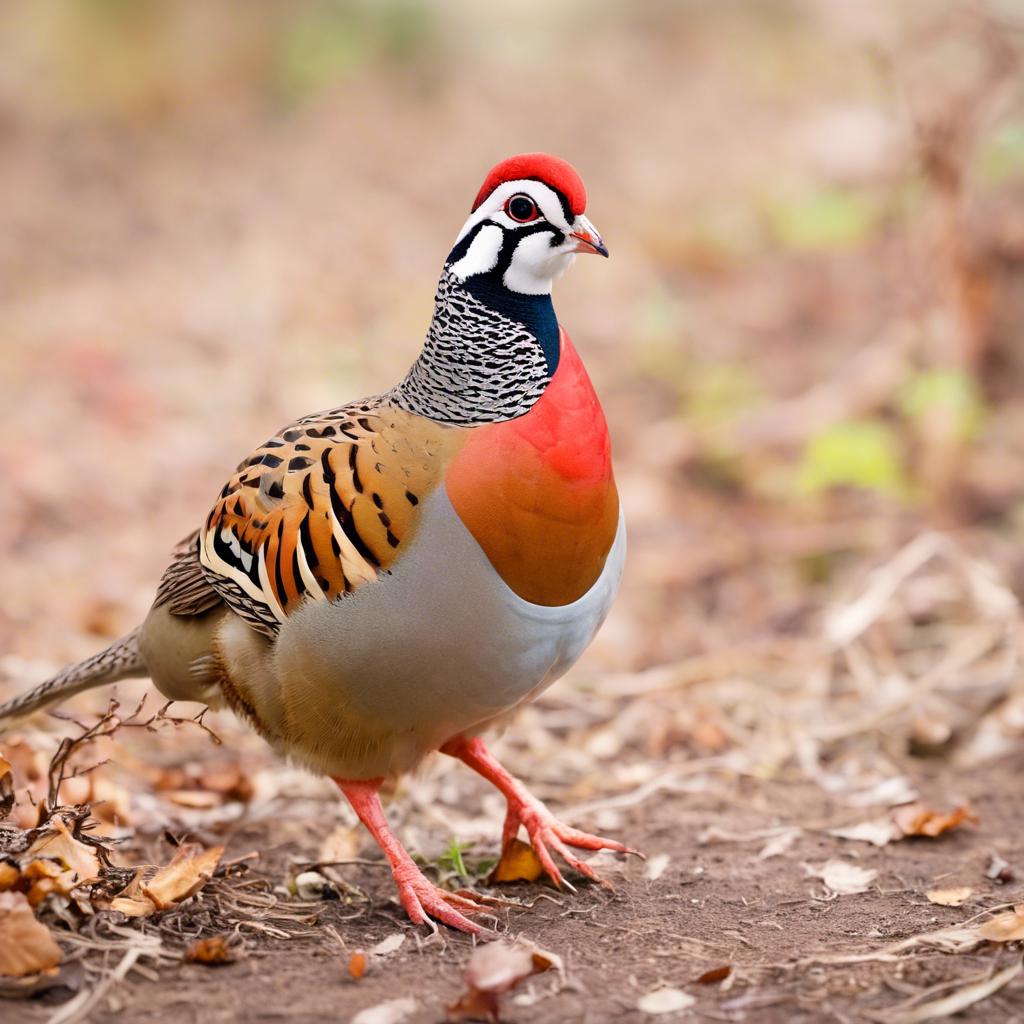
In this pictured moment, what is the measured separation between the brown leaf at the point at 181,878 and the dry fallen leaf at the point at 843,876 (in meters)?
1.60

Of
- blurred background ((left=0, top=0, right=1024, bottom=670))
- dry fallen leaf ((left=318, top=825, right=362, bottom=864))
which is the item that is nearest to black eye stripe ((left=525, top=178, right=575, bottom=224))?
dry fallen leaf ((left=318, top=825, right=362, bottom=864))

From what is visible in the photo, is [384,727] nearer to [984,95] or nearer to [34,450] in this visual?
[34,450]

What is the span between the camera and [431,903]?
3.22 meters

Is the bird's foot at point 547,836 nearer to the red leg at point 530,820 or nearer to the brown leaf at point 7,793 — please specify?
the red leg at point 530,820

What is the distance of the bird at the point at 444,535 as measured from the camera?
3.01 metres

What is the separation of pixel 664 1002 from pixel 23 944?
127 cm

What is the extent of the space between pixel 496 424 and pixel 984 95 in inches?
192

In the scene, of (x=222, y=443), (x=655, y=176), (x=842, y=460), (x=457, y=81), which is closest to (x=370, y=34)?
(x=457, y=81)

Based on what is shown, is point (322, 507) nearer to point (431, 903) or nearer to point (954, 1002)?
point (431, 903)

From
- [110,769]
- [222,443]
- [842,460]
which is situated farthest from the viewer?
[222,443]

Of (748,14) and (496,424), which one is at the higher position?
(748,14)

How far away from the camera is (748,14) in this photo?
15.0 meters

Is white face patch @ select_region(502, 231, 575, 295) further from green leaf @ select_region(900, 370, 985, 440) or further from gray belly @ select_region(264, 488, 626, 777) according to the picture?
green leaf @ select_region(900, 370, 985, 440)

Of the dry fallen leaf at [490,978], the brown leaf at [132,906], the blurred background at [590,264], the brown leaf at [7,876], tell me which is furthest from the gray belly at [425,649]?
the blurred background at [590,264]
